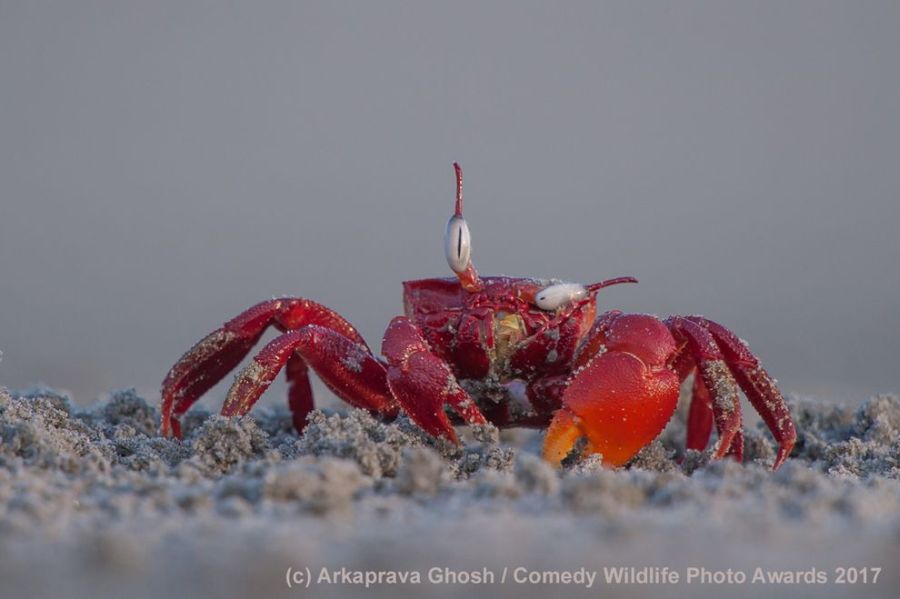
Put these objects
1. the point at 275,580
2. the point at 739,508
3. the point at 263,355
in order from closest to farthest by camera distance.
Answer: the point at 275,580, the point at 739,508, the point at 263,355

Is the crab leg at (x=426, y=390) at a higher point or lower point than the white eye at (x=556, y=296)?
lower

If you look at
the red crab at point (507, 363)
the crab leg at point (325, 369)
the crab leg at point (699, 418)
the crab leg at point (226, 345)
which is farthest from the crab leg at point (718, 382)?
the crab leg at point (226, 345)

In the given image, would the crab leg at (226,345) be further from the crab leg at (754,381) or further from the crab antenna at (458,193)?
the crab leg at (754,381)

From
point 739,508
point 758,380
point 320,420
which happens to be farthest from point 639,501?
point 758,380

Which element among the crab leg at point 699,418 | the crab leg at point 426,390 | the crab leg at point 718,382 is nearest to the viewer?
the crab leg at point 426,390

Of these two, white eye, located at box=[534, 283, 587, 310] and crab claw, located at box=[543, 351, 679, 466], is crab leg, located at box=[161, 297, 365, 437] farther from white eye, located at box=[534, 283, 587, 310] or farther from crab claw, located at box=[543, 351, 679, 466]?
crab claw, located at box=[543, 351, 679, 466]

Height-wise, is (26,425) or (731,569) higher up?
(26,425)

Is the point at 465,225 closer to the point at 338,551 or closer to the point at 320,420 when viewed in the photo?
the point at 320,420

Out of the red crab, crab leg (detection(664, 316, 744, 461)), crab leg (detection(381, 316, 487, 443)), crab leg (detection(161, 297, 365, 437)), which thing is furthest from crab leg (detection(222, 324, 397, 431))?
crab leg (detection(664, 316, 744, 461))
